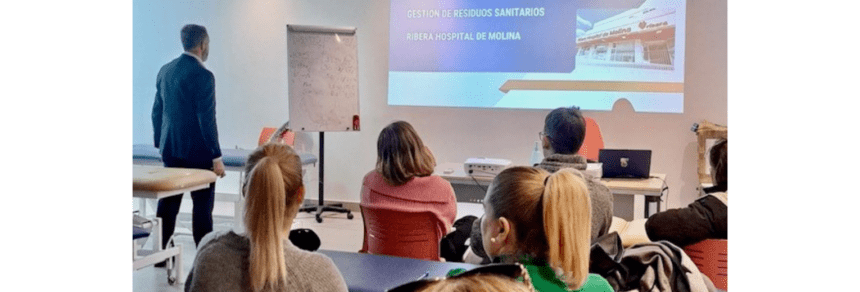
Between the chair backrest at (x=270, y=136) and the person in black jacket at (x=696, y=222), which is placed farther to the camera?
the chair backrest at (x=270, y=136)

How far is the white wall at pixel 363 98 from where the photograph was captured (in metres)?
5.87

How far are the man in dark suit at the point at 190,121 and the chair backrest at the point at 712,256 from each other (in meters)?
2.74

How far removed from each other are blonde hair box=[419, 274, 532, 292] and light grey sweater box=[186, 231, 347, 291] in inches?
43.8

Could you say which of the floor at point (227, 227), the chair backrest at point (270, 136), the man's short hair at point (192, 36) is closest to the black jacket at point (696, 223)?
the floor at point (227, 227)

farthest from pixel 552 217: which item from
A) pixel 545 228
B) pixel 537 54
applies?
pixel 537 54

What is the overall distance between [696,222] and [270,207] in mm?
1220

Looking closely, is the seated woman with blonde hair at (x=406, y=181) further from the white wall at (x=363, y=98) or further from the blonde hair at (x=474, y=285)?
the white wall at (x=363, y=98)

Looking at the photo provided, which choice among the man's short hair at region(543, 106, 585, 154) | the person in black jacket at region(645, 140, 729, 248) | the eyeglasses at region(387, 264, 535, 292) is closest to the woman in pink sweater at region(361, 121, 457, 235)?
the man's short hair at region(543, 106, 585, 154)

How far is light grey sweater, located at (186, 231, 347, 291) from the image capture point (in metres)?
1.77

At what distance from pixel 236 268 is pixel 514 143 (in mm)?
4669

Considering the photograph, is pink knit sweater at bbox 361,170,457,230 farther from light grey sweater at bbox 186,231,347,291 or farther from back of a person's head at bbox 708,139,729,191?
light grey sweater at bbox 186,231,347,291

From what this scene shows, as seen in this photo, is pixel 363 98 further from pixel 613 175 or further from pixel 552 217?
pixel 552 217

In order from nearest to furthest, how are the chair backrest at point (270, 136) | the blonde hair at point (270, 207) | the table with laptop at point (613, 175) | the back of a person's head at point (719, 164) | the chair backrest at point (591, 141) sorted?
1. the blonde hair at point (270, 207)
2. the back of a person's head at point (719, 164)
3. the table with laptop at point (613, 175)
4. the chair backrest at point (591, 141)
5. the chair backrest at point (270, 136)
